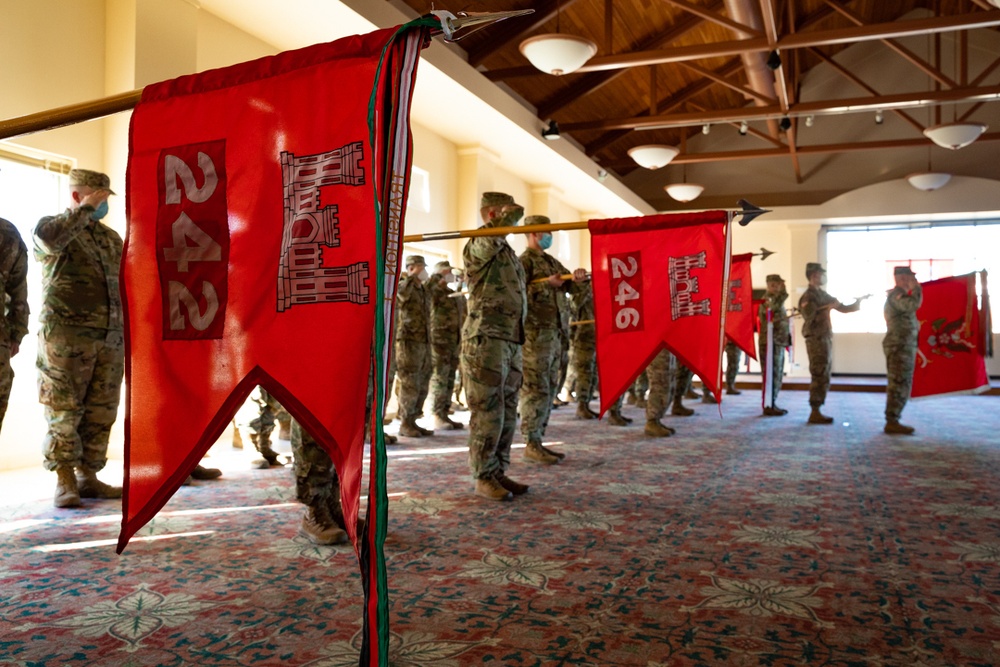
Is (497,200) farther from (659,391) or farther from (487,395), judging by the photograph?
(659,391)

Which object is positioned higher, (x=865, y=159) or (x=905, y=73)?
(x=905, y=73)

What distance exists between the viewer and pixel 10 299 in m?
3.18

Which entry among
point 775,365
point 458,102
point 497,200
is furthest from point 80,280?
point 775,365

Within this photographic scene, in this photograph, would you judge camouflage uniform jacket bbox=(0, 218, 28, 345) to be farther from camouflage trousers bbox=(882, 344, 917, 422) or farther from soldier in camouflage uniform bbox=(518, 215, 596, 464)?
camouflage trousers bbox=(882, 344, 917, 422)

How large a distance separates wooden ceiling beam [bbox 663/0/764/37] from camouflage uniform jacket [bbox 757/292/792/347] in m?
2.88

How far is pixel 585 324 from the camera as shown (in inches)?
279

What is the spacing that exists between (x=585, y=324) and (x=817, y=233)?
404 inches

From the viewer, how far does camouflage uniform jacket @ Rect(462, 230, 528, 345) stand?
12.0ft

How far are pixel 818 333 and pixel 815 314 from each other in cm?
19

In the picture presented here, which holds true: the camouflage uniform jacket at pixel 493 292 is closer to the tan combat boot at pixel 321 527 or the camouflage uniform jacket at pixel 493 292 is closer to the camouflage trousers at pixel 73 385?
the tan combat boot at pixel 321 527

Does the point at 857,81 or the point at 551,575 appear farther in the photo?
the point at 857,81

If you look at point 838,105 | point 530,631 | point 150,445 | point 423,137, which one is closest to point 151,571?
point 150,445

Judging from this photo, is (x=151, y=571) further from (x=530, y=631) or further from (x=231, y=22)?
(x=231, y=22)

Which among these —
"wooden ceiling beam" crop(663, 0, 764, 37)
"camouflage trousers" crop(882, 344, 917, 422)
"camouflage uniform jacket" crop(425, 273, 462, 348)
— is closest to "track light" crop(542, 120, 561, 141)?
"wooden ceiling beam" crop(663, 0, 764, 37)
